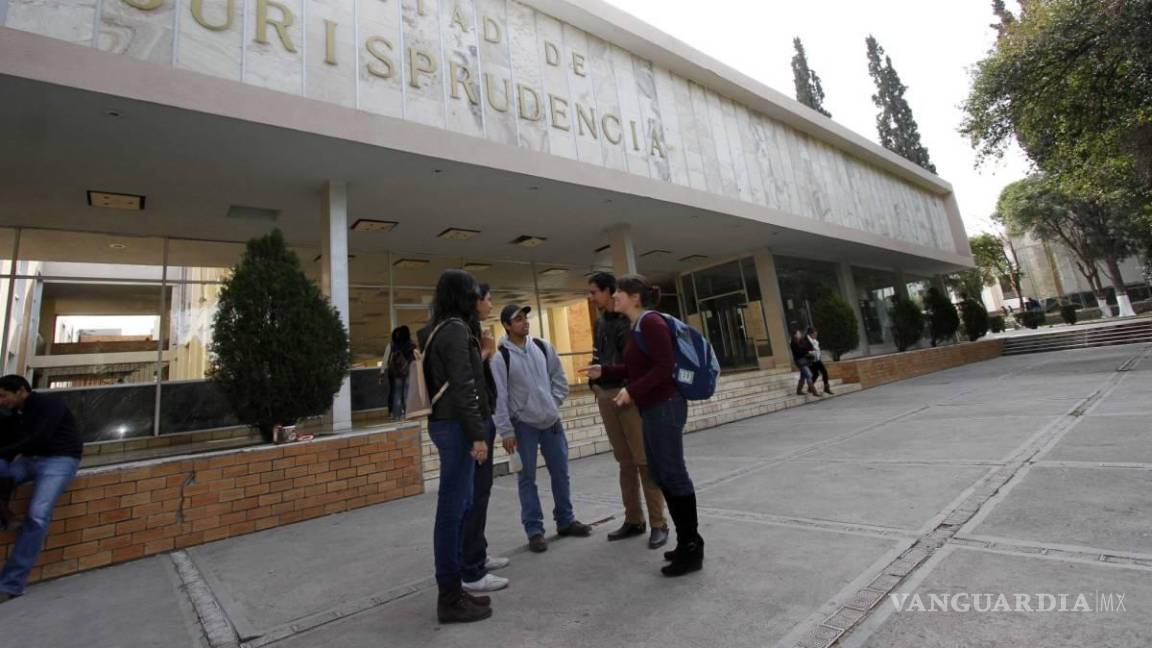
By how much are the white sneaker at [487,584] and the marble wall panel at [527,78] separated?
6970mm

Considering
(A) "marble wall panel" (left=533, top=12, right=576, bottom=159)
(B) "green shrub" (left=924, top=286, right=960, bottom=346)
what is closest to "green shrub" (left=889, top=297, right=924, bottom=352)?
(B) "green shrub" (left=924, top=286, right=960, bottom=346)

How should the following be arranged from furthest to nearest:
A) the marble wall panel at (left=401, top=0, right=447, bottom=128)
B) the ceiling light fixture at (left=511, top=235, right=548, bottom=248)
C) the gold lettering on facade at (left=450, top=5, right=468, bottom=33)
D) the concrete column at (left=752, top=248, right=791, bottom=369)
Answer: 1. the concrete column at (left=752, top=248, right=791, bottom=369)
2. the ceiling light fixture at (left=511, top=235, right=548, bottom=248)
3. the gold lettering on facade at (left=450, top=5, right=468, bottom=33)
4. the marble wall panel at (left=401, top=0, right=447, bottom=128)

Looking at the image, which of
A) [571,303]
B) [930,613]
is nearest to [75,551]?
[930,613]

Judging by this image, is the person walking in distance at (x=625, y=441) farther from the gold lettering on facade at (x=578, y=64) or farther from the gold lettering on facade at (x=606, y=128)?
the gold lettering on facade at (x=578, y=64)

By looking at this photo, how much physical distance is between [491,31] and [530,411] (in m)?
7.52

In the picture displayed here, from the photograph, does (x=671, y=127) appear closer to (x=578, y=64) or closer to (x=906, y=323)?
(x=578, y=64)

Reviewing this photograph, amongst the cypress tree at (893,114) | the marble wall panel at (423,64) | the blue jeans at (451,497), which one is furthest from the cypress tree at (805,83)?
the blue jeans at (451,497)

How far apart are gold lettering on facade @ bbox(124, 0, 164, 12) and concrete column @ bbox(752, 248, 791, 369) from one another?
585 inches

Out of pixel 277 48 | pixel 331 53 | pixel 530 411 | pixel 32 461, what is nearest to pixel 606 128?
pixel 331 53

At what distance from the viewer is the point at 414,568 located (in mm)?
2971

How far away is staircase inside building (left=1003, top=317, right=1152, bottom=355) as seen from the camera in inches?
720

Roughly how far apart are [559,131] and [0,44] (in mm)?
6610

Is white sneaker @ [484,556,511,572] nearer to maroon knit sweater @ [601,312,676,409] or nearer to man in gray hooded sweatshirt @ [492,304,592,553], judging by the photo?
man in gray hooded sweatshirt @ [492,304,592,553]

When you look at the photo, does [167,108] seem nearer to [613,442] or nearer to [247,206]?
[247,206]
